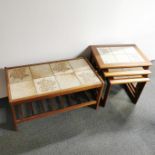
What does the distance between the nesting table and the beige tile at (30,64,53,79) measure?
452mm

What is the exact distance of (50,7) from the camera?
4.10ft

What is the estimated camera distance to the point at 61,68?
4.82 ft

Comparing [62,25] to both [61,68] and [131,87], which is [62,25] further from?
[131,87]

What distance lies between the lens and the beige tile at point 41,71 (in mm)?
1369

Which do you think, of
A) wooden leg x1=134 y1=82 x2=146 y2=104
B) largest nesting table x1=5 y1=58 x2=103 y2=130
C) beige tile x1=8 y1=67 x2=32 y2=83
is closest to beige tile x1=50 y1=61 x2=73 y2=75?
largest nesting table x1=5 y1=58 x2=103 y2=130

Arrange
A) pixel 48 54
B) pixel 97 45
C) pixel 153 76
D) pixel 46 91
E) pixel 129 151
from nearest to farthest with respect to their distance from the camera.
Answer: pixel 46 91 < pixel 129 151 < pixel 48 54 < pixel 97 45 < pixel 153 76

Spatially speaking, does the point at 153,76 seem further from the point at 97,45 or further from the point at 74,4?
the point at 74,4

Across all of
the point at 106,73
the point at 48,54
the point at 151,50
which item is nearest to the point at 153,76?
the point at 151,50

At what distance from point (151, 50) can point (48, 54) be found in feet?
4.96

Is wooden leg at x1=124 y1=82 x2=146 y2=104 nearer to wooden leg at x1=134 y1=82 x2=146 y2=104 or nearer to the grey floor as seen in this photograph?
wooden leg at x1=134 y1=82 x2=146 y2=104

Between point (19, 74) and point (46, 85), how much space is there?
0.26m

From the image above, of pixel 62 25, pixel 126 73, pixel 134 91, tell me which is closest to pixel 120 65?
pixel 126 73

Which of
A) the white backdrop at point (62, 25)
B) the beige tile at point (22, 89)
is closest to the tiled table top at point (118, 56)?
the white backdrop at point (62, 25)

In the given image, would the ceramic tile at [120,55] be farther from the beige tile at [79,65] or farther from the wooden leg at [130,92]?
the wooden leg at [130,92]
